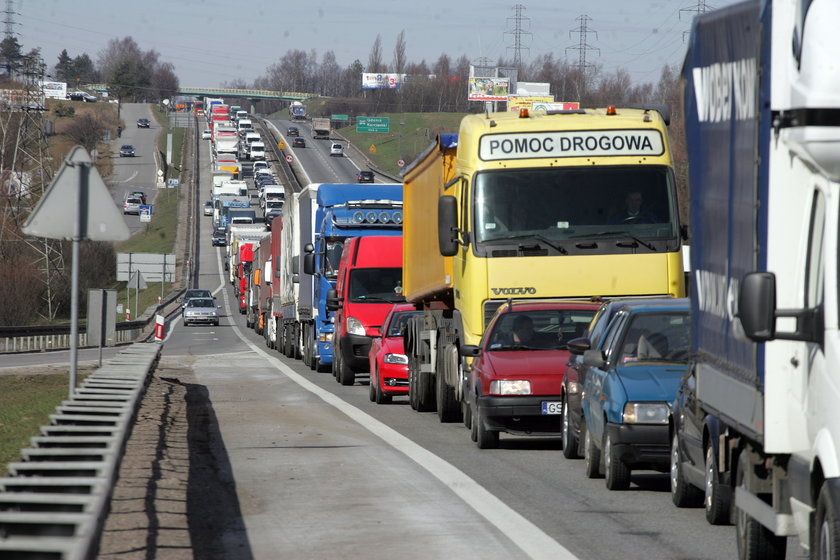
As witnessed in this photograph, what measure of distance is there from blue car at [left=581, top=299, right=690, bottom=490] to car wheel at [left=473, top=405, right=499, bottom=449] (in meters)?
2.09

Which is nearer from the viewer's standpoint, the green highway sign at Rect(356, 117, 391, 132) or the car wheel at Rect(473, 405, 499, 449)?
the car wheel at Rect(473, 405, 499, 449)

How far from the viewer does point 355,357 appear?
2852 cm

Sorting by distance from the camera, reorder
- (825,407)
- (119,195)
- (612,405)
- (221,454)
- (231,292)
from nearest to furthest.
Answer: (825,407), (612,405), (221,454), (231,292), (119,195)

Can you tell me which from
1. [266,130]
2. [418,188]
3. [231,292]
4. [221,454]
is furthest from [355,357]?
[266,130]

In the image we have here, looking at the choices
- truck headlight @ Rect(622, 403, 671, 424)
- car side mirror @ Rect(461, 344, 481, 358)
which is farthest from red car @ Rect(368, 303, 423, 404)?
truck headlight @ Rect(622, 403, 671, 424)

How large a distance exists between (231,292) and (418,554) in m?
88.7

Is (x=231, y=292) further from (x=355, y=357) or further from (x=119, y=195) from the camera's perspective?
(x=355, y=357)

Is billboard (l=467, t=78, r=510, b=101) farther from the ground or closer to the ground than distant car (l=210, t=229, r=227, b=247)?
farther from the ground

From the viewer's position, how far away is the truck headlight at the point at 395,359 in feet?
78.2

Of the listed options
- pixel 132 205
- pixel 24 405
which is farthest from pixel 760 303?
pixel 132 205

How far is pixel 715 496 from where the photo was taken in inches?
378

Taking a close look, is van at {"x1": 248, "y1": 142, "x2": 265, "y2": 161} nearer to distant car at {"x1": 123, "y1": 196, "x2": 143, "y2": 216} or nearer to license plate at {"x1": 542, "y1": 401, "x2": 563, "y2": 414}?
distant car at {"x1": 123, "y1": 196, "x2": 143, "y2": 216}

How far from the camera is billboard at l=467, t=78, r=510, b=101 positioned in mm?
153125

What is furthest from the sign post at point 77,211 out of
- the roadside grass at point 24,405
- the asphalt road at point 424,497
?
the asphalt road at point 424,497
